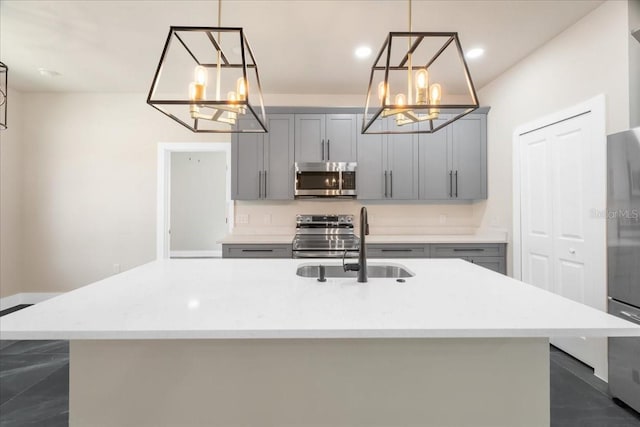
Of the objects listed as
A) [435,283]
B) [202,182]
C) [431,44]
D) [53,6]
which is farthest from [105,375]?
[202,182]

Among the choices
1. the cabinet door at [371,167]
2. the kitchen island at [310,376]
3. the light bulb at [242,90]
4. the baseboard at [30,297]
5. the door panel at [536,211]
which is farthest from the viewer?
the baseboard at [30,297]

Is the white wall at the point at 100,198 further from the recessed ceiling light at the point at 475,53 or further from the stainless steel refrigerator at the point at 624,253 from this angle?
the stainless steel refrigerator at the point at 624,253

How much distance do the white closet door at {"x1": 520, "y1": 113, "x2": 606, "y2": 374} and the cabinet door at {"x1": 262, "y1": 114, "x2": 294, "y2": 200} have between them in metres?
2.48

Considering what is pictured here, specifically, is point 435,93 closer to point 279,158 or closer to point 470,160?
point 279,158

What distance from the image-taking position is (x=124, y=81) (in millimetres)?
3768

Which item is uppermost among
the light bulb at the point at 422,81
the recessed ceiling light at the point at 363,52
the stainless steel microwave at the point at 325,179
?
the recessed ceiling light at the point at 363,52

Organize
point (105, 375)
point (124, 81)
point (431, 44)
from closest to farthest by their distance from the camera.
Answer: point (105, 375) → point (431, 44) → point (124, 81)

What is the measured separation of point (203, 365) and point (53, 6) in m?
2.86

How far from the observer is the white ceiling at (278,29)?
94.1 inches

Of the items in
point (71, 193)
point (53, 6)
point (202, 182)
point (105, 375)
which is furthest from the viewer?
point (202, 182)

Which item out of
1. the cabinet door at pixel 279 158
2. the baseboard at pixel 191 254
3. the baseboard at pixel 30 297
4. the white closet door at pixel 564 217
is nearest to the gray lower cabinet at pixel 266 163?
the cabinet door at pixel 279 158

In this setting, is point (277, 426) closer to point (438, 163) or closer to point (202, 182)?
point (438, 163)

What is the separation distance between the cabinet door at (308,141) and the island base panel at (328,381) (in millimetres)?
2843

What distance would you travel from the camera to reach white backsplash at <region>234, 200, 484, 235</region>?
413 centimetres
